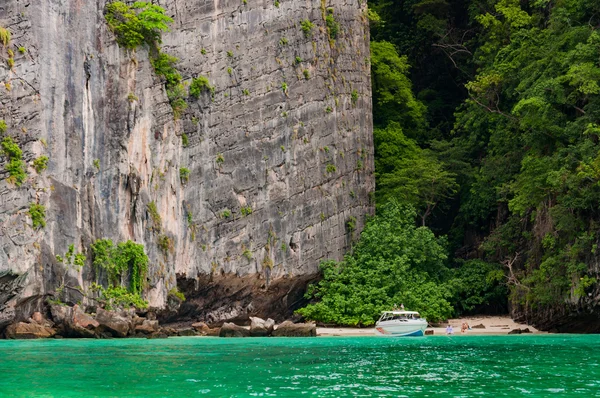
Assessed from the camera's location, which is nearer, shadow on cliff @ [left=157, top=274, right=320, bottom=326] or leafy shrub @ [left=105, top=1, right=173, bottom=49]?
leafy shrub @ [left=105, top=1, right=173, bottom=49]

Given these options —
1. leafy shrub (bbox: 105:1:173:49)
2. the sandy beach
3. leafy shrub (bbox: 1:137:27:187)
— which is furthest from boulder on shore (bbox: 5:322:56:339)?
leafy shrub (bbox: 105:1:173:49)

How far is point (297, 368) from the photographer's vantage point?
20.4 meters

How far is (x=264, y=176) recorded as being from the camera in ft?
126

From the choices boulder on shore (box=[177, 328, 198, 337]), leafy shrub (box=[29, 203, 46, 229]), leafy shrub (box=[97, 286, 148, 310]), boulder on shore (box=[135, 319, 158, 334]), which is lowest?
boulder on shore (box=[177, 328, 198, 337])

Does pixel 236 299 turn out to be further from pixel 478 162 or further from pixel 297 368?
pixel 297 368

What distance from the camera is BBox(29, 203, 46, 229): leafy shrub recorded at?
3036cm

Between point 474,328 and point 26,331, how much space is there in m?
16.6

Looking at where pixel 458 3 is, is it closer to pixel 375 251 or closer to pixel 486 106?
pixel 486 106

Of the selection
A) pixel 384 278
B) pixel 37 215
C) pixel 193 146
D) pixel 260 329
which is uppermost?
pixel 193 146

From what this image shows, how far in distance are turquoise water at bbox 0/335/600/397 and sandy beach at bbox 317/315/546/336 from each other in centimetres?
556

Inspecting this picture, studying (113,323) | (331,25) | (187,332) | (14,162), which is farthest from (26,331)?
(331,25)

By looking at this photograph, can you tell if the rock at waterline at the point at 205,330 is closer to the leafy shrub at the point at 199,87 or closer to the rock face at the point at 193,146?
the rock face at the point at 193,146

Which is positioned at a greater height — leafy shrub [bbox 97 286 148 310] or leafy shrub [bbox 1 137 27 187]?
leafy shrub [bbox 1 137 27 187]

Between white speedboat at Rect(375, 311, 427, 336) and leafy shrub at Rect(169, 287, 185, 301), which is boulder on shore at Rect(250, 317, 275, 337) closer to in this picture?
leafy shrub at Rect(169, 287, 185, 301)
